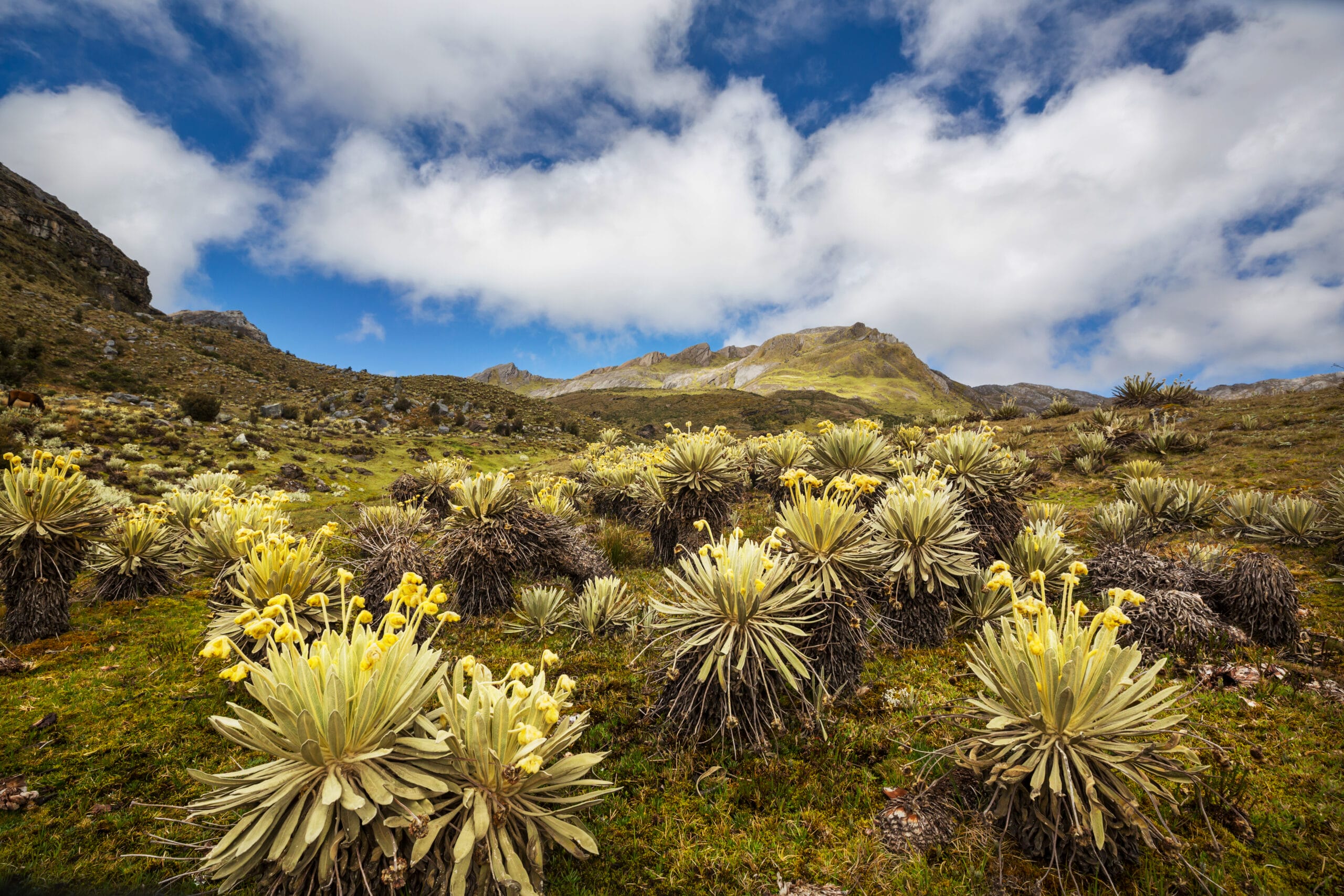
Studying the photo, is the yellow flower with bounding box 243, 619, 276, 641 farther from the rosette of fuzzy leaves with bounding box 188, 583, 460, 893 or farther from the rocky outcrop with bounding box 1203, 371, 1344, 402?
the rocky outcrop with bounding box 1203, 371, 1344, 402

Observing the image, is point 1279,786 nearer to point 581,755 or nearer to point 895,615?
point 895,615

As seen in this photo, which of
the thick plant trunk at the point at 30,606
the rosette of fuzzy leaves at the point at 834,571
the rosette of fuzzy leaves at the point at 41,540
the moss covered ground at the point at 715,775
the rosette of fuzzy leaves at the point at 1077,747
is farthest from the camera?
the thick plant trunk at the point at 30,606

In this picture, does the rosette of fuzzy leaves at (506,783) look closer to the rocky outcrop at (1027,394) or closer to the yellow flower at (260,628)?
the yellow flower at (260,628)

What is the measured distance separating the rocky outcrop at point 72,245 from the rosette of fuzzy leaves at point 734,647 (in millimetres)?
53278

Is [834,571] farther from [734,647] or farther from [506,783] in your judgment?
[506,783]

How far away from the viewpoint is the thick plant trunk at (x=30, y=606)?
4.93 metres

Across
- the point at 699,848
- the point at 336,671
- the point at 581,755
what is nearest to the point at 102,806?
the point at 336,671

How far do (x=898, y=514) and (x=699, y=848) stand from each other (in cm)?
316

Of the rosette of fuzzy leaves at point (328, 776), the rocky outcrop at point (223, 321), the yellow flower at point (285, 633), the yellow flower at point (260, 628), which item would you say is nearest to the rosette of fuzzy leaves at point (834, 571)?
the rosette of fuzzy leaves at point (328, 776)

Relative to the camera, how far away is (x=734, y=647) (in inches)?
137

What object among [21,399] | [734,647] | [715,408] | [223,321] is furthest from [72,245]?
[715,408]

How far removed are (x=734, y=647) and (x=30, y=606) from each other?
7247mm

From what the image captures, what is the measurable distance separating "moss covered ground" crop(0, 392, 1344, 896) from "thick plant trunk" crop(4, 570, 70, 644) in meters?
0.22

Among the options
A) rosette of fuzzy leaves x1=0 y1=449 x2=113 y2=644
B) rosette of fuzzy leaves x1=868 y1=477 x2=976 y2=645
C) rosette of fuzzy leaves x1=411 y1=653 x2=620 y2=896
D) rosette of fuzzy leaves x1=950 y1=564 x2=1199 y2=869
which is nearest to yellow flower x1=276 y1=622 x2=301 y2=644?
rosette of fuzzy leaves x1=411 y1=653 x2=620 y2=896
